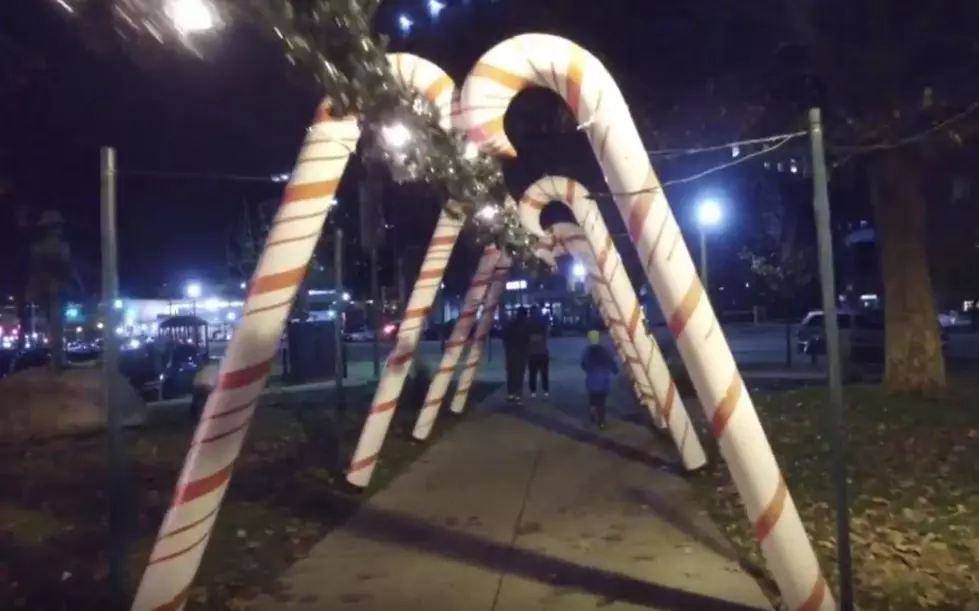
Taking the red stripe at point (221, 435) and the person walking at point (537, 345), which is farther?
the person walking at point (537, 345)

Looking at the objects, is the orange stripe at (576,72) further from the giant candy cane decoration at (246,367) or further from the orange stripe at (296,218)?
the orange stripe at (296,218)

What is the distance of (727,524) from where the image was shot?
10.3 m

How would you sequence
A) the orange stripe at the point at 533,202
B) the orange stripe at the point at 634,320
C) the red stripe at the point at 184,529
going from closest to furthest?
the red stripe at the point at 184,529 < the orange stripe at the point at 634,320 < the orange stripe at the point at 533,202

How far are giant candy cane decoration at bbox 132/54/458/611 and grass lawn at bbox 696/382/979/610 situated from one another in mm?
3841

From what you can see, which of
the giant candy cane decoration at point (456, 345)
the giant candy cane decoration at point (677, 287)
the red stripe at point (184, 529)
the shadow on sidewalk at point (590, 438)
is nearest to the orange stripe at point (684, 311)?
the giant candy cane decoration at point (677, 287)

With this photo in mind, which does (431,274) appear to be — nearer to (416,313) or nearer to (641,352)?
(416,313)

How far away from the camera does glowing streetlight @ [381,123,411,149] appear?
243 inches

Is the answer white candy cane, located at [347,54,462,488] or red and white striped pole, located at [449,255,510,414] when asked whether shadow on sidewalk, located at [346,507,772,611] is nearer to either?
white candy cane, located at [347,54,462,488]

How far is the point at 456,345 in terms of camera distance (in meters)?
16.5

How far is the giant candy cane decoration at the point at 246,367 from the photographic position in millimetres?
6844

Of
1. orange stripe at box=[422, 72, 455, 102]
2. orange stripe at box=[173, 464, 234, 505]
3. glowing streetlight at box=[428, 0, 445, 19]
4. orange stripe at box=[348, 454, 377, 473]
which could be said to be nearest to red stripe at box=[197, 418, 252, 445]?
orange stripe at box=[173, 464, 234, 505]

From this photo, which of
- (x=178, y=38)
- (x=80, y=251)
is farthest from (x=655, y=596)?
(x=80, y=251)

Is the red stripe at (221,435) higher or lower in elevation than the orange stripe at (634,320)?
lower

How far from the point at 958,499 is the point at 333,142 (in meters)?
6.59
